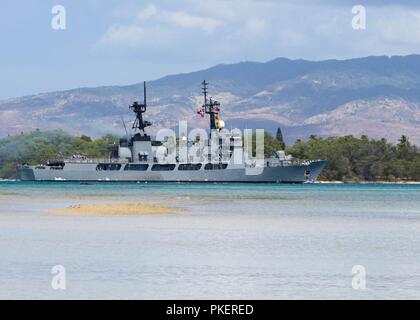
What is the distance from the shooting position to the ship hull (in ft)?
599

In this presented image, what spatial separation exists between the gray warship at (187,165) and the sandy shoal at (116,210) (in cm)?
9781

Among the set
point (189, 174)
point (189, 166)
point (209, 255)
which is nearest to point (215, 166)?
point (189, 166)

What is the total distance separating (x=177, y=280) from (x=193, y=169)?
480ft

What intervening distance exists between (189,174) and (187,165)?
4.81 ft

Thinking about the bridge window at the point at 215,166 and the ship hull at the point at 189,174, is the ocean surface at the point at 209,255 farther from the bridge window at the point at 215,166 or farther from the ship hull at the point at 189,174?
the ship hull at the point at 189,174

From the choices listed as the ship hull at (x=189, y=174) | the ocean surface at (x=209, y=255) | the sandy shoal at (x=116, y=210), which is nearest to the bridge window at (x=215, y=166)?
the ship hull at (x=189, y=174)

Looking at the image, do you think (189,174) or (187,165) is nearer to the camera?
(189,174)

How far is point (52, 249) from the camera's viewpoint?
162ft

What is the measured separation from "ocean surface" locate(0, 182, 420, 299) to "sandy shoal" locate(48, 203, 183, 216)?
2714 mm

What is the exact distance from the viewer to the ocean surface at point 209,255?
38.7m

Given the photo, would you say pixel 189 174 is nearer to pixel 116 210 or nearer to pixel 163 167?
pixel 163 167

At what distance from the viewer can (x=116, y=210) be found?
258 ft

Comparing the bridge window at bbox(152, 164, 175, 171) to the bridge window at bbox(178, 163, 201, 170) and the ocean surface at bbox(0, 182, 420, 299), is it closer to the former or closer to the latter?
the bridge window at bbox(178, 163, 201, 170)
